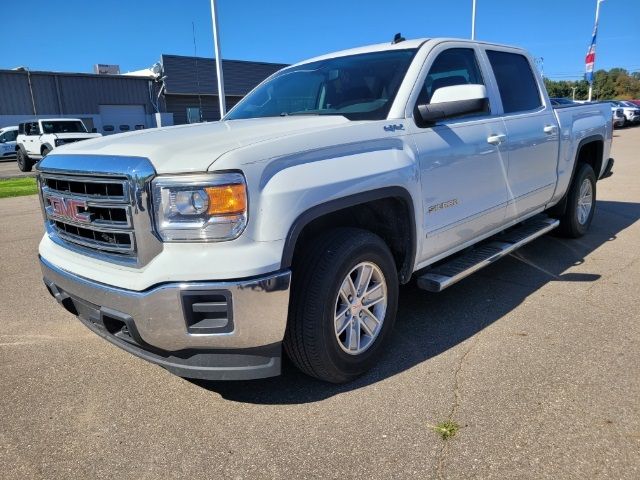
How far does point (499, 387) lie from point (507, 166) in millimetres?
1932

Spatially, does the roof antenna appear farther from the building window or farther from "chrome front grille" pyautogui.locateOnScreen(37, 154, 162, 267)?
the building window

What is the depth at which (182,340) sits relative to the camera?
7.77ft

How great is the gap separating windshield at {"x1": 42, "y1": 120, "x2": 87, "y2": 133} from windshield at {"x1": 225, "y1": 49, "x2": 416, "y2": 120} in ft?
61.4

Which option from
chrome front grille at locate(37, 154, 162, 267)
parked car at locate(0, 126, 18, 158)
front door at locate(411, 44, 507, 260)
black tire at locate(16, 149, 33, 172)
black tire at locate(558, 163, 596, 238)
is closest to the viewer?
chrome front grille at locate(37, 154, 162, 267)

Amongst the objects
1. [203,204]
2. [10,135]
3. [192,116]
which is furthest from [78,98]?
[203,204]

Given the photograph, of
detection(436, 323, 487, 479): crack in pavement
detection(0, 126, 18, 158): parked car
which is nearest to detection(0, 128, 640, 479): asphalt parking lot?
detection(436, 323, 487, 479): crack in pavement

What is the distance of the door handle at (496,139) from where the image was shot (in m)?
3.79

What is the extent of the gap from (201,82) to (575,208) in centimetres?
3618

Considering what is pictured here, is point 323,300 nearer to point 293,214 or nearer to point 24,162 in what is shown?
point 293,214

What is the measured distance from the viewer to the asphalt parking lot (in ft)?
7.53

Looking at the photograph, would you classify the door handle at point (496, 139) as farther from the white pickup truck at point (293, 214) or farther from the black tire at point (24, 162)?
the black tire at point (24, 162)

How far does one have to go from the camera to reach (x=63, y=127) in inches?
800

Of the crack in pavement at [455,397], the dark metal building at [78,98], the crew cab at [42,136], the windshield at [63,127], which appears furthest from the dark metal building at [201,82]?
the crack in pavement at [455,397]

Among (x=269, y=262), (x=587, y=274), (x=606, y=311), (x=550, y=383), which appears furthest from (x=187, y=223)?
(x=587, y=274)
